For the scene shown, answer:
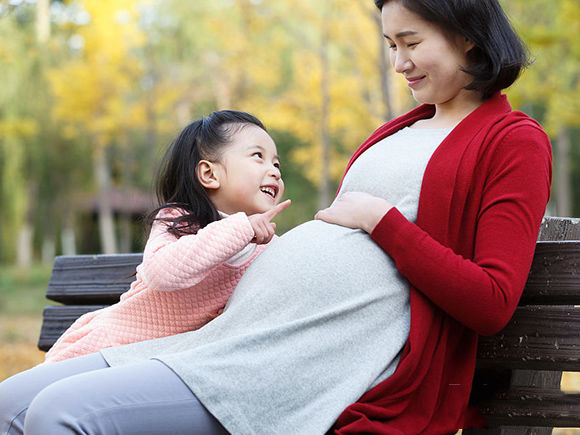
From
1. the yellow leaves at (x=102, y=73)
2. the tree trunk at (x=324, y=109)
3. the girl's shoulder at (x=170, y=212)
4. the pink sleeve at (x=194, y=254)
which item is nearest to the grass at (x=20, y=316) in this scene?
the yellow leaves at (x=102, y=73)

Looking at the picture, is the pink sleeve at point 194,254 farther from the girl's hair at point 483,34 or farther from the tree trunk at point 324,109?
the tree trunk at point 324,109

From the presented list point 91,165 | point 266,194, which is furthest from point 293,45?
point 266,194

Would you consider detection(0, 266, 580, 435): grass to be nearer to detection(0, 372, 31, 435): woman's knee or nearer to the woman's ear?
the woman's ear

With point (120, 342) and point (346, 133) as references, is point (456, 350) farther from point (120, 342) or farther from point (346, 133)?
point (346, 133)

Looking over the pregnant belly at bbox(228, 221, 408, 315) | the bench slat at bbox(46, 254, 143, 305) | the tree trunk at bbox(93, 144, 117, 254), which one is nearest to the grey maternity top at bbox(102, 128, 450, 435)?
the pregnant belly at bbox(228, 221, 408, 315)

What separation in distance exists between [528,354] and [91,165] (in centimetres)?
2077

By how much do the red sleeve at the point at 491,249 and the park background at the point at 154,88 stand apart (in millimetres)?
8967

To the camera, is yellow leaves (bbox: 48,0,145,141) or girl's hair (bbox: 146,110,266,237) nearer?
girl's hair (bbox: 146,110,266,237)

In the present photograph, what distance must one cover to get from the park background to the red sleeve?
29.4 ft

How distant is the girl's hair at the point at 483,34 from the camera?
6.55ft

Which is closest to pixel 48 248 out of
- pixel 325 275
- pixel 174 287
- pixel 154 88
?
pixel 154 88

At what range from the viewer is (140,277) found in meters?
2.19

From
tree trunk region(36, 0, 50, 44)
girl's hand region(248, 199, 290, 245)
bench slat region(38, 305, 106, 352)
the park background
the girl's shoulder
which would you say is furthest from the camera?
tree trunk region(36, 0, 50, 44)

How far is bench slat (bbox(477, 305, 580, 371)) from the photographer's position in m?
1.95
